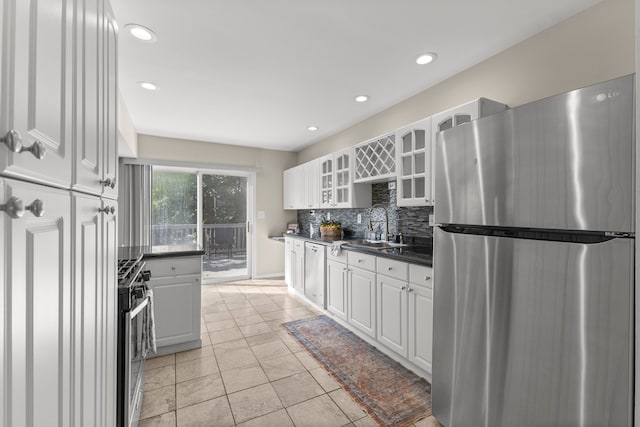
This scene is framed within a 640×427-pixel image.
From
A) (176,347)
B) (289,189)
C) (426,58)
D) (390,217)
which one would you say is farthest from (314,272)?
(426,58)

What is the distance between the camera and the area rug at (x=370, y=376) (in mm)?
1898

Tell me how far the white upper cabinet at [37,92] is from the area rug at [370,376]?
207 cm

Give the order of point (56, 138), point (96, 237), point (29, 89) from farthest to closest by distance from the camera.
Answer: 1. point (96, 237)
2. point (56, 138)
3. point (29, 89)

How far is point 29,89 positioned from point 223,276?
5.18 m

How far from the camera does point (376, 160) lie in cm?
320

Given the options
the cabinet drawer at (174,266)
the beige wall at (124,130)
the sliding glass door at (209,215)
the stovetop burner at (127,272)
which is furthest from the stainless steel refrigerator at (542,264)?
the sliding glass door at (209,215)

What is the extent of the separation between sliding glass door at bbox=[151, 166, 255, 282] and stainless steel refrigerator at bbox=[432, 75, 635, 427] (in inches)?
174

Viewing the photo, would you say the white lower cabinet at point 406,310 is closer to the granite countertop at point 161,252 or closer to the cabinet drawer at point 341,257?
the cabinet drawer at point 341,257

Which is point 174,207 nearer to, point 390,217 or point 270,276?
point 270,276

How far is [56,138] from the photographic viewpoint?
65cm

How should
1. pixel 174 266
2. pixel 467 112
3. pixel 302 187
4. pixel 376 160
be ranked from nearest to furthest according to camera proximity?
1. pixel 467 112
2. pixel 174 266
3. pixel 376 160
4. pixel 302 187

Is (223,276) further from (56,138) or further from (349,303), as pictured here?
(56,138)

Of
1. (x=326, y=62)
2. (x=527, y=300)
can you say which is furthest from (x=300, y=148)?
(x=527, y=300)

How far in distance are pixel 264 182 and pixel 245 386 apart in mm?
3925
